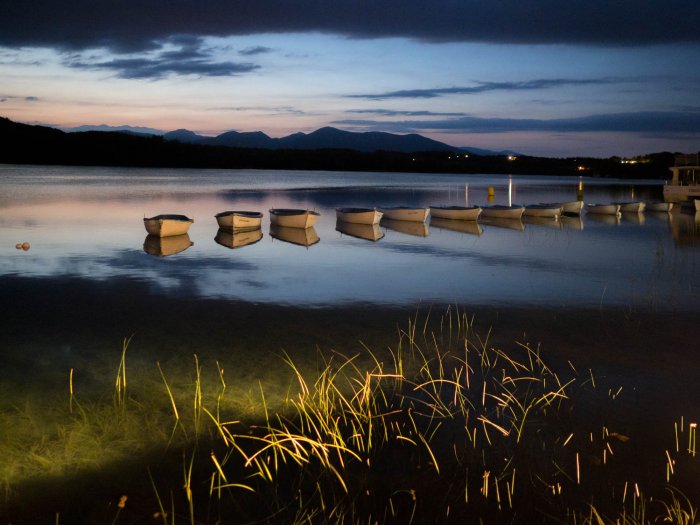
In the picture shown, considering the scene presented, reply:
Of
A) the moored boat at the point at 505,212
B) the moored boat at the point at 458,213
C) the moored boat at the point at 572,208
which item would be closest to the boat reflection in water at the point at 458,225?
the moored boat at the point at 458,213

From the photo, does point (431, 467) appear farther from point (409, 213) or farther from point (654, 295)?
point (409, 213)

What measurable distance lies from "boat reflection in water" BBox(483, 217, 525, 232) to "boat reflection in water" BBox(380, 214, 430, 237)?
3.99 meters

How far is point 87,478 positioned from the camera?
5828 millimetres

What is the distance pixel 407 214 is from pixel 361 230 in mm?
4634

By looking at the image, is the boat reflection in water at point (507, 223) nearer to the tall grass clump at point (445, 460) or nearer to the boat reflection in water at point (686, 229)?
the boat reflection in water at point (686, 229)

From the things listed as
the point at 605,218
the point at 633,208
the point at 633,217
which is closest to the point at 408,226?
the point at 605,218

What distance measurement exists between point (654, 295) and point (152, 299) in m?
11.5

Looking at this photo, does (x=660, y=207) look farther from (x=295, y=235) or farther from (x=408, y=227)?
(x=295, y=235)

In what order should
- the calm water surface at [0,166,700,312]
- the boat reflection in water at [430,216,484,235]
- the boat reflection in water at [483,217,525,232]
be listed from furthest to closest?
the boat reflection in water at [483,217,525,232] → the boat reflection in water at [430,216,484,235] → the calm water surface at [0,166,700,312]

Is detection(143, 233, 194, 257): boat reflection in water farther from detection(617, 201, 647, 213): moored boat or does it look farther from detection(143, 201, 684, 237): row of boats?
detection(617, 201, 647, 213): moored boat

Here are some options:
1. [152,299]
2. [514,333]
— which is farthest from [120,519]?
[152,299]

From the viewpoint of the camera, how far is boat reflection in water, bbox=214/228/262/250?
24920 millimetres

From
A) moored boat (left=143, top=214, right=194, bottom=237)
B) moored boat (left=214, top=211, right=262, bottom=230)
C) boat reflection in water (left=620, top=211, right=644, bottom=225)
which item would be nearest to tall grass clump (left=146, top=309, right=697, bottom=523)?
moored boat (left=143, top=214, right=194, bottom=237)

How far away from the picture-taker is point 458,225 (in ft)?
111
